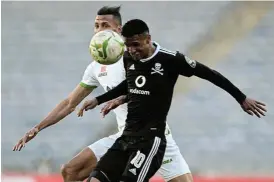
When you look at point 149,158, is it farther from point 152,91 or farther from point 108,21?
point 108,21

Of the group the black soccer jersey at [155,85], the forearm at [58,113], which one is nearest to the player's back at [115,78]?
the forearm at [58,113]

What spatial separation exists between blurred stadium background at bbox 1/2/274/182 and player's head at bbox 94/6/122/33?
14.3ft

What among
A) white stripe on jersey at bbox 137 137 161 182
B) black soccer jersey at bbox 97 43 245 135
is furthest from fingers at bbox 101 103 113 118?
white stripe on jersey at bbox 137 137 161 182

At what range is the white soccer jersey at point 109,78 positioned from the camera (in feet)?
19.2

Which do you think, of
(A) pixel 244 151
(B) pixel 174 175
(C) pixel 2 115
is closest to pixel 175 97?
(A) pixel 244 151

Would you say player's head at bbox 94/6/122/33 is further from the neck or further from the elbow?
the neck

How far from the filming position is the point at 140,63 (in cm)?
505

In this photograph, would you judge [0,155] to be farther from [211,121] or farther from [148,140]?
[148,140]

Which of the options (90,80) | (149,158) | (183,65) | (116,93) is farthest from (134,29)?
(90,80)

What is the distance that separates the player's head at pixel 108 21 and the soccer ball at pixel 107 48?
654 millimetres

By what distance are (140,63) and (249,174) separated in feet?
17.4

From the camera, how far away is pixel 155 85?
4.99 m

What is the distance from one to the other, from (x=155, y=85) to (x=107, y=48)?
16.9 inches

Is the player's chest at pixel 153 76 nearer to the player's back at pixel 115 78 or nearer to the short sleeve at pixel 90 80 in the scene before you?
the player's back at pixel 115 78
